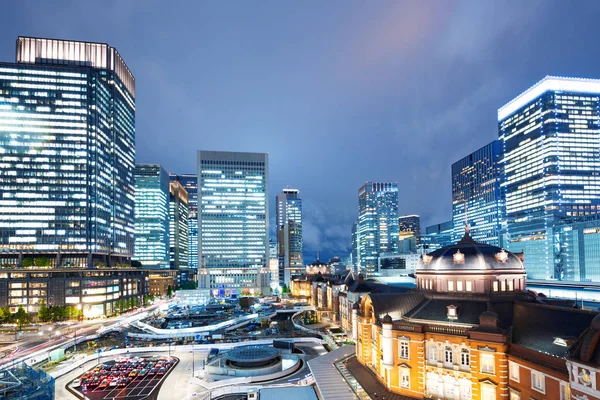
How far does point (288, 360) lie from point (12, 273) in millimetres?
112357

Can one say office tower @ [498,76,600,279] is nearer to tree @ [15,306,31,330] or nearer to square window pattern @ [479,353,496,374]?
square window pattern @ [479,353,496,374]

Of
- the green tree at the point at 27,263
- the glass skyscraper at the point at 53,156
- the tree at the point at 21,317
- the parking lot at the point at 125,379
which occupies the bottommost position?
the tree at the point at 21,317

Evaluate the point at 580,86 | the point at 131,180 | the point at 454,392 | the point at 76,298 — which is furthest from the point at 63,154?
the point at 580,86

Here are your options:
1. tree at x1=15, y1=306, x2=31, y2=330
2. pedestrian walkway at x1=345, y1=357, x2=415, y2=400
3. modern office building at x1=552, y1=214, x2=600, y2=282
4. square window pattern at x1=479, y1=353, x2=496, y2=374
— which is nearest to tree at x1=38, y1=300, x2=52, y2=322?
tree at x1=15, y1=306, x2=31, y2=330

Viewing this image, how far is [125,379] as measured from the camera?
63.3 meters

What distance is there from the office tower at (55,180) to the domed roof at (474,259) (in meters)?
127

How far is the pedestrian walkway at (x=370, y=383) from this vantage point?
4394 cm

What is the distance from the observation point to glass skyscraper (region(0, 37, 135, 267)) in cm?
13650

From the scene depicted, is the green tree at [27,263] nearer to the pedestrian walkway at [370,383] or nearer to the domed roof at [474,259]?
the pedestrian walkway at [370,383]

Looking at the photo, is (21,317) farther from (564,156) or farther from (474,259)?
(564,156)

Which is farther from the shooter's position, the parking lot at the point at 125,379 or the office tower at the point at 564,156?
the office tower at the point at 564,156

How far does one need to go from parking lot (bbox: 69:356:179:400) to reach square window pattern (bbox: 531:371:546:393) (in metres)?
50.0

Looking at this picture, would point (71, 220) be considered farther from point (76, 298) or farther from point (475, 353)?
point (475, 353)

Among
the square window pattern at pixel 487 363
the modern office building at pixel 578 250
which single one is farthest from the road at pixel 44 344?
the modern office building at pixel 578 250
